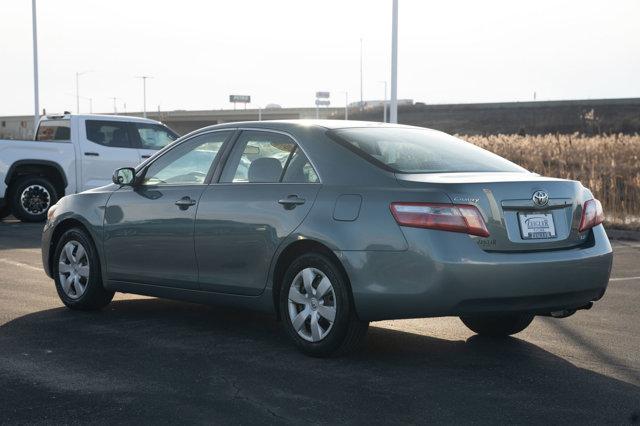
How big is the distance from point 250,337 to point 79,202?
2125 millimetres

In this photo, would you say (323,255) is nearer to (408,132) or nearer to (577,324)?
(408,132)

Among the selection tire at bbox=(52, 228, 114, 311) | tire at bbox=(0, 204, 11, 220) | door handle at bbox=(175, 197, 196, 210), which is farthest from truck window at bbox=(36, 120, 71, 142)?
door handle at bbox=(175, 197, 196, 210)

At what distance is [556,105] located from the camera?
93000 millimetres

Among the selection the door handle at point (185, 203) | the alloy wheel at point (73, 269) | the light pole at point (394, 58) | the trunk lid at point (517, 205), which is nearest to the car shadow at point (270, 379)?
the alloy wheel at point (73, 269)

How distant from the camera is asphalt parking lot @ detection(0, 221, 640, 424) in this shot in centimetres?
549

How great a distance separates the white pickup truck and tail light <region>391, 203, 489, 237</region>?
13277mm

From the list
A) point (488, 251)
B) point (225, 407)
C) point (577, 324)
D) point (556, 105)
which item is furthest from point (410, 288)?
point (556, 105)

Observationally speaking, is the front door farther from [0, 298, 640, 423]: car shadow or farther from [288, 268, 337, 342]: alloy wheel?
[288, 268, 337, 342]: alloy wheel

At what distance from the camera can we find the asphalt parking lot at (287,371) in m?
5.49

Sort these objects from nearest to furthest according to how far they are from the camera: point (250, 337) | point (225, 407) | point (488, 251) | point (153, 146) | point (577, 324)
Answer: point (225, 407)
point (488, 251)
point (250, 337)
point (577, 324)
point (153, 146)

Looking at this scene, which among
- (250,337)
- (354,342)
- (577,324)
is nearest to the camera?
(354,342)

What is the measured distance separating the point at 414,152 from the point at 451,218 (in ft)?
3.14

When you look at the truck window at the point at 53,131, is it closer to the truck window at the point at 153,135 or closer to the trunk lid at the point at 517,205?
the truck window at the point at 153,135

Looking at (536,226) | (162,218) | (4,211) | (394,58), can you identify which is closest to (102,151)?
(4,211)
